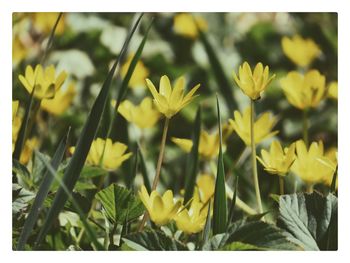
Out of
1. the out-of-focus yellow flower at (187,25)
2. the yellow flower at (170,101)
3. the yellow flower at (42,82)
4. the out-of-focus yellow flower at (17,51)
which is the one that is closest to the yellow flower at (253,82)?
the yellow flower at (170,101)

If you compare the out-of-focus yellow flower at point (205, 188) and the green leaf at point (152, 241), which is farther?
the out-of-focus yellow flower at point (205, 188)

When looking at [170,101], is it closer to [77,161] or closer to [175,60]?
[77,161]

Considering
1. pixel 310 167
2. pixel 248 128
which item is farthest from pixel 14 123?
pixel 310 167

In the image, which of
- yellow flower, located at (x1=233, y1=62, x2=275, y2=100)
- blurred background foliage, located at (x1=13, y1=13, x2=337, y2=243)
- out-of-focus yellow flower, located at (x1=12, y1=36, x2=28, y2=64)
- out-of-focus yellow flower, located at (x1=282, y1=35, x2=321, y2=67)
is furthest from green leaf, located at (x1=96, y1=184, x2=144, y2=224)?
out-of-focus yellow flower, located at (x1=282, y1=35, x2=321, y2=67)

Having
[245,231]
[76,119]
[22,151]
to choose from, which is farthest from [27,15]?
[245,231]

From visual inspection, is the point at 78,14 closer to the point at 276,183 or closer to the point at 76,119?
the point at 76,119

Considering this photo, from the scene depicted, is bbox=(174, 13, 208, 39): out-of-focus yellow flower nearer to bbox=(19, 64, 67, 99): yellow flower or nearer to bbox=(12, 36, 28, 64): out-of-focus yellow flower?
bbox=(12, 36, 28, 64): out-of-focus yellow flower

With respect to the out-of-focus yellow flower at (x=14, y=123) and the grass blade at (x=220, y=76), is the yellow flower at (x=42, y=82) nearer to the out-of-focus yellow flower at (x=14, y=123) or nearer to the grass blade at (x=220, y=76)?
the out-of-focus yellow flower at (x=14, y=123)
